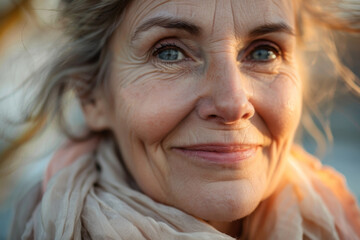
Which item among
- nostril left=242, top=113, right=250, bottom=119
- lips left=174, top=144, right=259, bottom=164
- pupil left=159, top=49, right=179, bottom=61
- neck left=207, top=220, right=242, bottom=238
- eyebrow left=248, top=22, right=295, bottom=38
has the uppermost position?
pupil left=159, top=49, right=179, bottom=61

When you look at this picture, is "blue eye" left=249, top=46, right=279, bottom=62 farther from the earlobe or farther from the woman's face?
the earlobe

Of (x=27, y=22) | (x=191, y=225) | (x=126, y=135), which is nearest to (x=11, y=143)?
(x=27, y=22)

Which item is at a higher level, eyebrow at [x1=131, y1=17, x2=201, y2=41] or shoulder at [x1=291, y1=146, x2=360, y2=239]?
eyebrow at [x1=131, y1=17, x2=201, y2=41]

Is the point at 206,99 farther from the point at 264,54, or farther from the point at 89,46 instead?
the point at 89,46

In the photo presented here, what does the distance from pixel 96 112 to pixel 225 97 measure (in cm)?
80

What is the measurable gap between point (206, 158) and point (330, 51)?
1364 mm

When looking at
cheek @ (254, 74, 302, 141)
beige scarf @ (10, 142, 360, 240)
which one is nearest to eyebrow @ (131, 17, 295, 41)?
cheek @ (254, 74, 302, 141)

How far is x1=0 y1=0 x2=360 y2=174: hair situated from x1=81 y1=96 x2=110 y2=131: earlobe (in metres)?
0.04

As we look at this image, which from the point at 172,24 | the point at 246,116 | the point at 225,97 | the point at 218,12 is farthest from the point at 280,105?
the point at 172,24

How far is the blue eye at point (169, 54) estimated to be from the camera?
58.6 inches

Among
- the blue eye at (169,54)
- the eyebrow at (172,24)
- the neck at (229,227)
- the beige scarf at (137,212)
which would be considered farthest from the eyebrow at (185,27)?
the neck at (229,227)

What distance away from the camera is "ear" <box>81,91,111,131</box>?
1.78 m

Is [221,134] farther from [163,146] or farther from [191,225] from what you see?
[191,225]

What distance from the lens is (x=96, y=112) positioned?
182 cm
